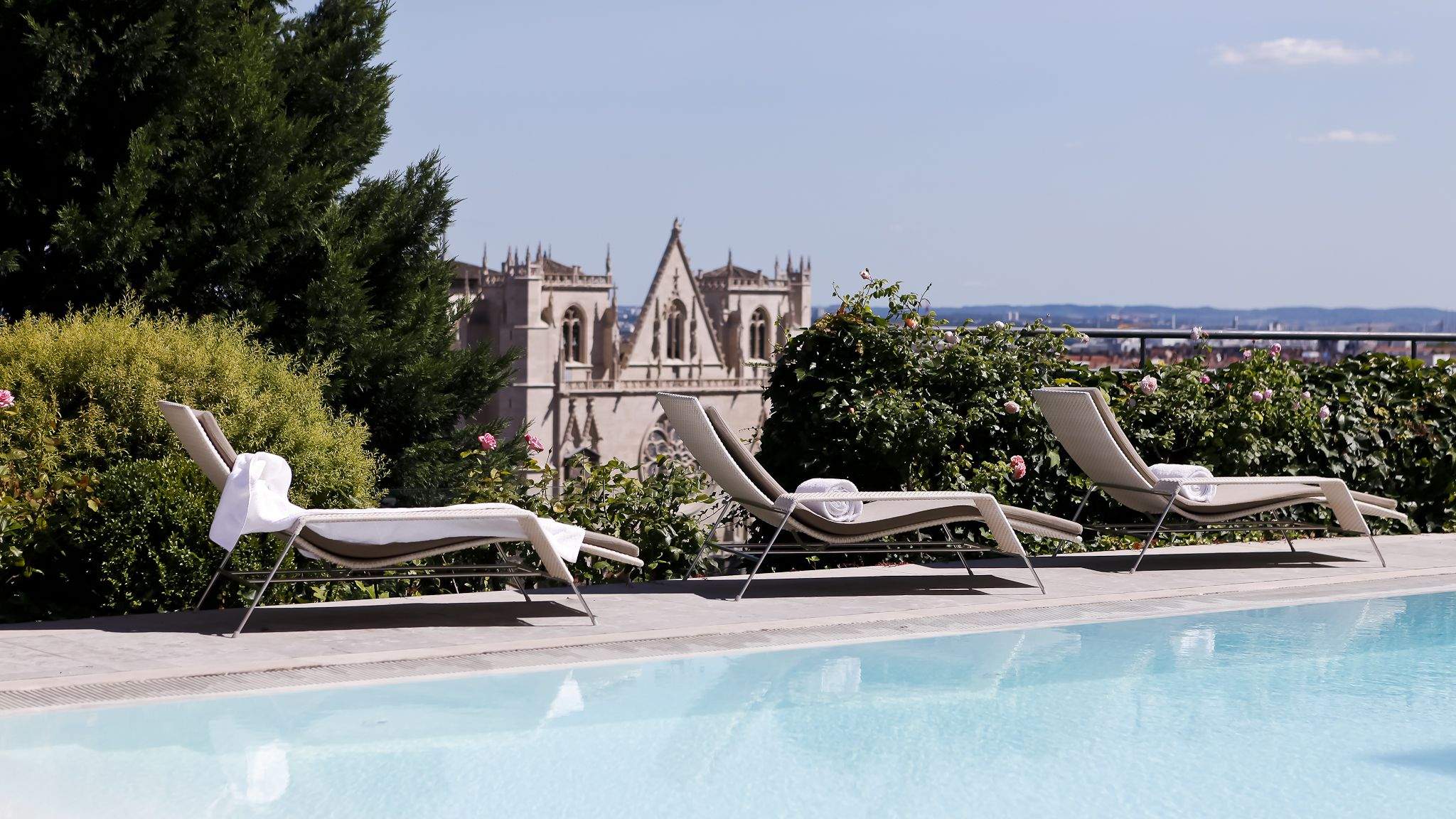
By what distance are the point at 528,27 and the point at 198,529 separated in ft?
98.4

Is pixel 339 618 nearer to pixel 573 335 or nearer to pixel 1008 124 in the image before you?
pixel 1008 124

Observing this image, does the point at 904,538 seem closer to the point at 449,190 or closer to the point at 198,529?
the point at 198,529

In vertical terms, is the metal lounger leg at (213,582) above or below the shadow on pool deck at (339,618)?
above

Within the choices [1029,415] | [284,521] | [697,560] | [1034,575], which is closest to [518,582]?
[697,560]

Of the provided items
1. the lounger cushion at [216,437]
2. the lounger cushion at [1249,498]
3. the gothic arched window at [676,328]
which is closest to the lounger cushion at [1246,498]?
the lounger cushion at [1249,498]

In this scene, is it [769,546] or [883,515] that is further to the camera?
[883,515]

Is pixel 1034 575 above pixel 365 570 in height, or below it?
below

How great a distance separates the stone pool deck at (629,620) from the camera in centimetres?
472

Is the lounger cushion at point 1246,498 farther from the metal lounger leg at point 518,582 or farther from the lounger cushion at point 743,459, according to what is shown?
the metal lounger leg at point 518,582

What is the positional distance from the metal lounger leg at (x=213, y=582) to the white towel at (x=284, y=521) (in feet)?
0.15

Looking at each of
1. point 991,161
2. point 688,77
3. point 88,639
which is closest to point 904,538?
point 88,639

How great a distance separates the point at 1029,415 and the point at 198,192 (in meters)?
5.95

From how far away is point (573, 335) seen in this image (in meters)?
102

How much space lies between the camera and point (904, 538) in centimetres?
770
